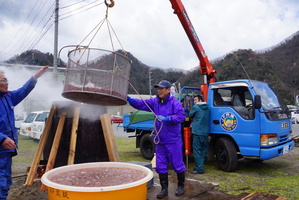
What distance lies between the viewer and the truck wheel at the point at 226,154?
563cm

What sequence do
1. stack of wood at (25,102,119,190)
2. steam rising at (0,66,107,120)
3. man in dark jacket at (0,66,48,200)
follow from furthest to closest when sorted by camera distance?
steam rising at (0,66,107,120) → stack of wood at (25,102,119,190) → man in dark jacket at (0,66,48,200)

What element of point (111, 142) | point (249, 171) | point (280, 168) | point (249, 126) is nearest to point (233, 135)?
point (249, 126)

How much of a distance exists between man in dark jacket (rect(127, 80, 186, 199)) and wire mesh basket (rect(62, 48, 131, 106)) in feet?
2.26

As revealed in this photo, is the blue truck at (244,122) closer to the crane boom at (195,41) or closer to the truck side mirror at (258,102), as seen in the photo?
the truck side mirror at (258,102)

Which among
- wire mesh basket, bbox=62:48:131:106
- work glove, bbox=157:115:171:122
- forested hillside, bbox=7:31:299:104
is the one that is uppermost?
forested hillside, bbox=7:31:299:104

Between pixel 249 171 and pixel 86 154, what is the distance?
12.9ft

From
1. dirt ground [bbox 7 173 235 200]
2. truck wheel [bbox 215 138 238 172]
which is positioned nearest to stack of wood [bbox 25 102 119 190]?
dirt ground [bbox 7 173 235 200]

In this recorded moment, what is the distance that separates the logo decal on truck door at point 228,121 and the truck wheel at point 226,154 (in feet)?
1.03

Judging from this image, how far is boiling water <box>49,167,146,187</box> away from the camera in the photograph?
272 cm

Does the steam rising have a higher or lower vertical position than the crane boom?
lower

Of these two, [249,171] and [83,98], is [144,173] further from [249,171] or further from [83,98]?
[249,171]

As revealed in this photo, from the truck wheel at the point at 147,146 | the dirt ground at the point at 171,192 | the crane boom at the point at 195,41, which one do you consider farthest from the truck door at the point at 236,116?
the truck wheel at the point at 147,146

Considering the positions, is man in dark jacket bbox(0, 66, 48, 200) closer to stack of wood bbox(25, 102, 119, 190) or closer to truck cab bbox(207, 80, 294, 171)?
stack of wood bbox(25, 102, 119, 190)

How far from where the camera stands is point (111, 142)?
14.9 feet
